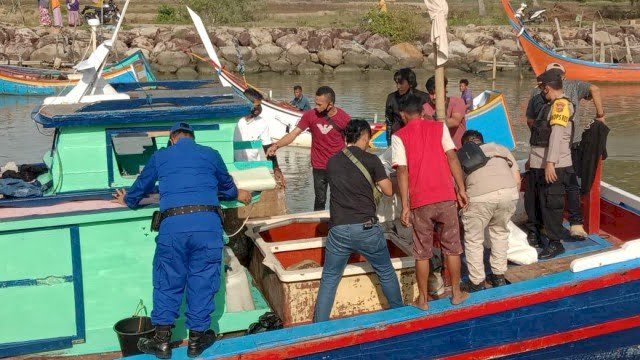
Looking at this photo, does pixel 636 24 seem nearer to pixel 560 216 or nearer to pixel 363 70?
pixel 363 70

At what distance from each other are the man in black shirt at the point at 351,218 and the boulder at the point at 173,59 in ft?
94.4

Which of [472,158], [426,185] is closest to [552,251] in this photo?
[472,158]

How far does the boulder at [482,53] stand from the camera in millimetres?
35031

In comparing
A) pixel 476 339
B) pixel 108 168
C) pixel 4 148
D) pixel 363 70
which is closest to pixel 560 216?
pixel 476 339

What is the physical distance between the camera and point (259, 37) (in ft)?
118

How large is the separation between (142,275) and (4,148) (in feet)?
45.8

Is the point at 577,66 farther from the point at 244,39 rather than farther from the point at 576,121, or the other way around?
the point at 576,121

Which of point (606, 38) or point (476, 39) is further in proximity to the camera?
point (476, 39)

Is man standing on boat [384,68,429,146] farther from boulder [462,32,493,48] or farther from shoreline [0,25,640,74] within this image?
boulder [462,32,493,48]

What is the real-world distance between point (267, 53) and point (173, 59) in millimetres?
4258

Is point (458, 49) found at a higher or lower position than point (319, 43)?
lower

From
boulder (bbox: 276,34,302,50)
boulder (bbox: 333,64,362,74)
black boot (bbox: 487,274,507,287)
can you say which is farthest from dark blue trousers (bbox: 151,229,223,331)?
boulder (bbox: 276,34,302,50)

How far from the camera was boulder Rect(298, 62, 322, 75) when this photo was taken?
34.2 meters

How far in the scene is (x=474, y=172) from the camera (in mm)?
6039
